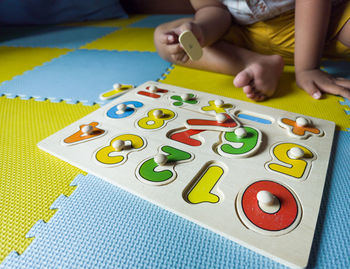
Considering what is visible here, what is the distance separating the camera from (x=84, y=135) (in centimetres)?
48

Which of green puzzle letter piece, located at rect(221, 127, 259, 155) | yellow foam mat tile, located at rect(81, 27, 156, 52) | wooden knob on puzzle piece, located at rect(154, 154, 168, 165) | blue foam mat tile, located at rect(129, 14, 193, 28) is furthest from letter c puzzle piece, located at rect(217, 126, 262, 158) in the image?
blue foam mat tile, located at rect(129, 14, 193, 28)

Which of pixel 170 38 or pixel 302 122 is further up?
pixel 170 38

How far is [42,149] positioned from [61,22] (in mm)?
1559

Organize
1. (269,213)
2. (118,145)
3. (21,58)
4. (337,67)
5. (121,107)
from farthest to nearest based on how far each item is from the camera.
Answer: (21,58)
(337,67)
(121,107)
(118,145)
(269,213)

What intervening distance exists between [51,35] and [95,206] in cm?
136

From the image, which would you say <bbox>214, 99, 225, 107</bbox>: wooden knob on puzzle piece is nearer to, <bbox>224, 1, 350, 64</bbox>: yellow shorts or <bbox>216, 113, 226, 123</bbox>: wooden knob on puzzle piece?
<bbox>216, 113, 226, 123</bbox>: wooden knob on puzzle piece

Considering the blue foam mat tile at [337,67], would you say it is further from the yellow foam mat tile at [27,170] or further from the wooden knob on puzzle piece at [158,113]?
the yellow foam mat tile at [27,170]

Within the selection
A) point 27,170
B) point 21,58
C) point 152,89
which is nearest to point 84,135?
point 27,170

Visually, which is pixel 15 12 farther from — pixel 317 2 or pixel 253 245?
pixel 253 245

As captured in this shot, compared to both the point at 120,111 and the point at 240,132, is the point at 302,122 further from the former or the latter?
the point at 120,111

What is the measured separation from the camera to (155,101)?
602 millimetres

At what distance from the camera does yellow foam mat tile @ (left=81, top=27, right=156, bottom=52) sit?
43.0 inches

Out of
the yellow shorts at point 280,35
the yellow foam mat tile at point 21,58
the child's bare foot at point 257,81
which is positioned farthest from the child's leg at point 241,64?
the yellow foam mat tile at point 21,58

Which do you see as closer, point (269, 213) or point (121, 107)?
point (269, 213)
